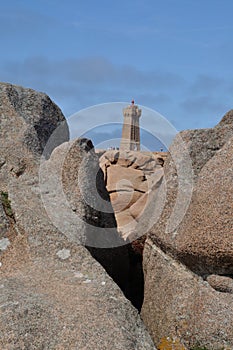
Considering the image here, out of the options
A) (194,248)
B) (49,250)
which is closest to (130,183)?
(49,250)

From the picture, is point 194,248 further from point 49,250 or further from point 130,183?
point 130,183

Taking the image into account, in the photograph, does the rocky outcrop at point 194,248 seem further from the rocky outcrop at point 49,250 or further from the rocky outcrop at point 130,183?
the rocky outcrop at point 130,183

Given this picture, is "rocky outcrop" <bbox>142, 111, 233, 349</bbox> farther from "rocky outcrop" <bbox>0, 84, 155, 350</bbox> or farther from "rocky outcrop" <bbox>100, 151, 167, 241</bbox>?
"rocky outcrop" <bbox>100, 151, 167, 241</bbox>

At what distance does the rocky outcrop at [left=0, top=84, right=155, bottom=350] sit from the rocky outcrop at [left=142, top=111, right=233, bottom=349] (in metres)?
0.74

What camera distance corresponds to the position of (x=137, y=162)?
668 inches

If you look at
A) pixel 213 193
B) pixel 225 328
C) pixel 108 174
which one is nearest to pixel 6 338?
pixel 225 328

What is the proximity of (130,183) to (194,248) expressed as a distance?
6446 millimetres

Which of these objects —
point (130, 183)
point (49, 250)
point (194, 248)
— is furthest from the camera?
point (130, 183)

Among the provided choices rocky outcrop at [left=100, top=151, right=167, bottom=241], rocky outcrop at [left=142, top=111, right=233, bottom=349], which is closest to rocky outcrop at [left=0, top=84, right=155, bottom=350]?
rocky outcrop at [left=142, top=111, right=233, bottom=349]

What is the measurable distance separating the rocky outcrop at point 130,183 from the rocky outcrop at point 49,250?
3.12ft

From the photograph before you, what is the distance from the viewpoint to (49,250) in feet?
27.4

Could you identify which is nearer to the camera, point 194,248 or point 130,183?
point 194,248

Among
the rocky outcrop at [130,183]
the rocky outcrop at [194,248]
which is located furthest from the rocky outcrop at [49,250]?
the rocky outcrop at [130,183]

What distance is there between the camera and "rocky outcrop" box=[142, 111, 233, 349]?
7598 millimetres
